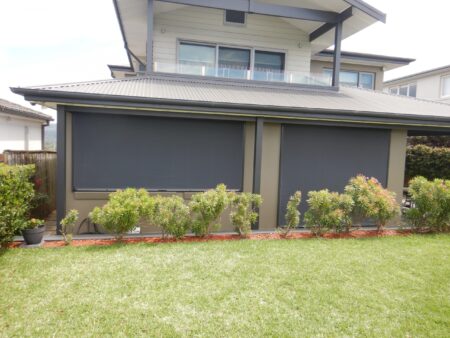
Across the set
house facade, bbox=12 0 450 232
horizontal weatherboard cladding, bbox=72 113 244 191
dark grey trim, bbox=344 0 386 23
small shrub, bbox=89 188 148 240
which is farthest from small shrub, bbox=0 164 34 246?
dark grey trim, bbox=344 0 386 23

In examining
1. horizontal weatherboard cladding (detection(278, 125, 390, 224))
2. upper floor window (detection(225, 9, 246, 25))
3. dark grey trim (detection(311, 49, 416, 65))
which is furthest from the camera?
dark grey trim (detection(311, 49, 416, 65))

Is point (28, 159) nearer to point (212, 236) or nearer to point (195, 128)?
point (195, 128)

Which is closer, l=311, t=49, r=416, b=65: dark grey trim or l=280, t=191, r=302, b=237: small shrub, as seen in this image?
l=280, t=191, r=302, b=237: small shrub

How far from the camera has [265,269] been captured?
5.46 metres

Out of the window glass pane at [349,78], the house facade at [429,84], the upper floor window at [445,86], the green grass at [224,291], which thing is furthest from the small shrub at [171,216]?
the upper floor window at [445,86]

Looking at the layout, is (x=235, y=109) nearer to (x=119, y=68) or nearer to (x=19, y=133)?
(x=119, y=68)

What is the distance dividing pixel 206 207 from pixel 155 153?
6.67 feet

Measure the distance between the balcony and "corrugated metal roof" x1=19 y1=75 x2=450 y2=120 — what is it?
0.22 meters

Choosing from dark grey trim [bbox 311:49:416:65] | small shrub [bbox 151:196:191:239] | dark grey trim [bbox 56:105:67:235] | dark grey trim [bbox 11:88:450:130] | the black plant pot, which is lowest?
the black plant pot

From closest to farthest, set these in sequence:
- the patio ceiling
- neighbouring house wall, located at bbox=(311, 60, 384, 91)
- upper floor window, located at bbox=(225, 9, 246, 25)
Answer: the patio ceiling → upper floor window, located at bbox=(225, 9, 246, 25) → neighbouring house wall, located at bbox=(311, 60, 384, 91)

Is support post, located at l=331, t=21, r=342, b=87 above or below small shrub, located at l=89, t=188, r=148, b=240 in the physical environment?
above

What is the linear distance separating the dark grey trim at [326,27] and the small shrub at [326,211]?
6147 mm

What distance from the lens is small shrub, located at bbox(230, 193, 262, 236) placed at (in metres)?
7.28

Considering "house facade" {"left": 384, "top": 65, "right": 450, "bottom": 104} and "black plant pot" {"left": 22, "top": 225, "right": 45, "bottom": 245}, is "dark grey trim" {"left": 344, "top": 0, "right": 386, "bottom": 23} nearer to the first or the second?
"black plant pot" {"left": 22, "top": 225, "right": 45, "bottom": 245}
